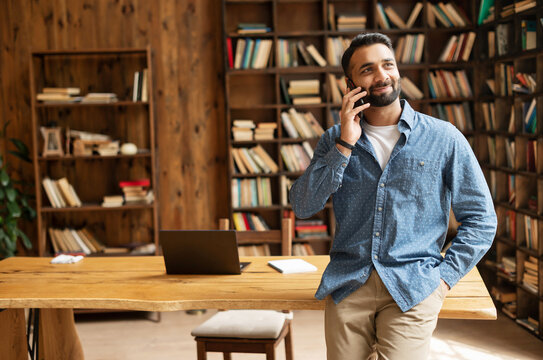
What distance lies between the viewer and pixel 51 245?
15.2 ft

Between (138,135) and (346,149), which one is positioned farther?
(138,135)

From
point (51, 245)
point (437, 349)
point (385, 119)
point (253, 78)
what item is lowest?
point (437, 349)

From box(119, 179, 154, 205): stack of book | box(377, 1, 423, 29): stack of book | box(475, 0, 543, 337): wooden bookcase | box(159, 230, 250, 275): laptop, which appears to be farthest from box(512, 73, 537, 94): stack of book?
box(119, 179, 154, 205): stack of book

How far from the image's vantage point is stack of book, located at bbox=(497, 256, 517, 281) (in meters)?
4.06

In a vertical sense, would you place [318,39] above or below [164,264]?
above

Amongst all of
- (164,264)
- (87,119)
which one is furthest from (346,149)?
(87,119)

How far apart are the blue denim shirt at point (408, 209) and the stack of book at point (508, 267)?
2.45 m

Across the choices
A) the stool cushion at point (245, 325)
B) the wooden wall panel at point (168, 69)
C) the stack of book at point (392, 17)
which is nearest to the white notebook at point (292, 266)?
the stool cushion at point (245, 325)

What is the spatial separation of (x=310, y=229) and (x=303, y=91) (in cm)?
108

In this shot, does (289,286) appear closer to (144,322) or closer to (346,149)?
(346,149)

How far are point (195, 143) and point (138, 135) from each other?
460mm

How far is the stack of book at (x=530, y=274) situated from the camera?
378 centimetres

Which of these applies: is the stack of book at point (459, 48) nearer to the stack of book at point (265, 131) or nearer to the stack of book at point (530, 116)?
the stack of book at point (530, 116)

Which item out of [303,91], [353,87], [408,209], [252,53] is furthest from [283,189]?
[408,209]
